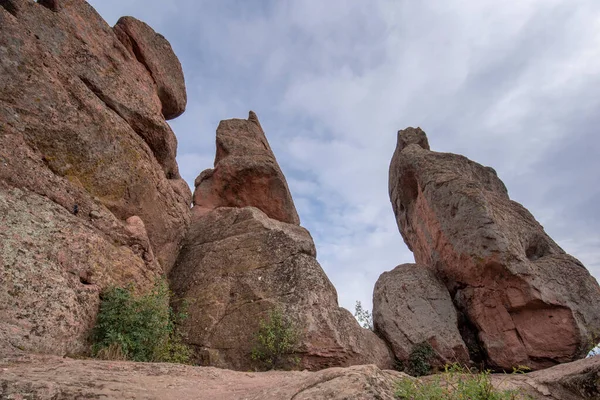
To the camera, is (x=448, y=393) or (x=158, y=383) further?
(x=158, y=383)

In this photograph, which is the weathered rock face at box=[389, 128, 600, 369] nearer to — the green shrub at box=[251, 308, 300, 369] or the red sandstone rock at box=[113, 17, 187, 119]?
the green shrub at box=[251, 308, 300, 369]

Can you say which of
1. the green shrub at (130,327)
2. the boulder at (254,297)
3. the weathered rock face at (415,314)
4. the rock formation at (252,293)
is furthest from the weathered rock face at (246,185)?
the green shrub at (130,327)

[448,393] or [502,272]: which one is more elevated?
[502,272]

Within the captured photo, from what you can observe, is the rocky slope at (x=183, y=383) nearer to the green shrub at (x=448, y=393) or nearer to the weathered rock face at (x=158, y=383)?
the weathered rock face at (x=158, y=383)

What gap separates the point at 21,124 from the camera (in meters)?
9.51

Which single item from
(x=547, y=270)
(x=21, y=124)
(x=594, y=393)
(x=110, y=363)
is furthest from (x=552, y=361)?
(x=21, y=124)

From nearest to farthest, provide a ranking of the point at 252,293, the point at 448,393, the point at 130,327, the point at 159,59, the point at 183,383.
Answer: the point at 448,393
the point at 183,383
the point at 130,327
the point at 252,293
the point at 159,59

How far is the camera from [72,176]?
1039cm

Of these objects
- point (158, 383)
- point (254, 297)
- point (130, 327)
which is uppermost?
point (254, 297)

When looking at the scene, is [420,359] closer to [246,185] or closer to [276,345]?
[276,345]

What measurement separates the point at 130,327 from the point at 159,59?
13.3 metres

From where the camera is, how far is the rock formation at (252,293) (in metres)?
11.3

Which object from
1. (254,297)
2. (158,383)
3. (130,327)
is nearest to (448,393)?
(158,383)

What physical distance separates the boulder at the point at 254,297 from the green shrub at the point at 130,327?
6.69 ft
